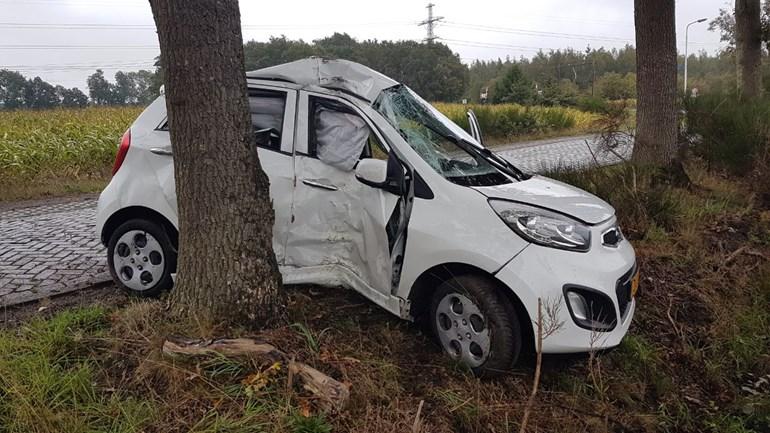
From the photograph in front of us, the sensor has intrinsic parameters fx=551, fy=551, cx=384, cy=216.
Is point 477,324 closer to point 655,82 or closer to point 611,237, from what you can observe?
point 611,237

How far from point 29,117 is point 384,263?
1536cm

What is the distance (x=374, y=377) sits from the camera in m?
3.08

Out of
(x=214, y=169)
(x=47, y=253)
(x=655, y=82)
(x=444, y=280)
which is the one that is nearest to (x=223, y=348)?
(x=214, y=169)

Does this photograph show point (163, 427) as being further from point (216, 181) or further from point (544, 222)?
point (544, 222)

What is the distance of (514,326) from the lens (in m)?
3.13

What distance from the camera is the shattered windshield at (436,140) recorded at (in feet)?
12.2

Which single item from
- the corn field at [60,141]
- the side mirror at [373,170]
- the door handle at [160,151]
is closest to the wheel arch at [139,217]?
the door handle at [160,151]

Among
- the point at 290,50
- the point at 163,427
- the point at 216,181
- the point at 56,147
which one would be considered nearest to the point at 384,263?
the point at 216,181

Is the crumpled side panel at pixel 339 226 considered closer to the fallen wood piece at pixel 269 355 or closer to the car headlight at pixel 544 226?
the car headlight at pixel 544 226

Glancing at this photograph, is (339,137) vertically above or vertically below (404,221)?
above

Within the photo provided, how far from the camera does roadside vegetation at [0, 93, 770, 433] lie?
2.64m

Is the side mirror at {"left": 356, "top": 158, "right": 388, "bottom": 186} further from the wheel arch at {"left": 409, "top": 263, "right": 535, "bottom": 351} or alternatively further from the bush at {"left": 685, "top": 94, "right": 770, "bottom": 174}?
the bush at {"left": 685, "top": 94, "right": 770, "bottom": 174}

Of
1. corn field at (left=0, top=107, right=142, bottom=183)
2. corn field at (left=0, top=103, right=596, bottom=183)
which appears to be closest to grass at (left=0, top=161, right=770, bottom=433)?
corn field at (left=0, top=103, right=596, bottom=183)

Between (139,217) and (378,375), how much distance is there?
2364 millimetres
